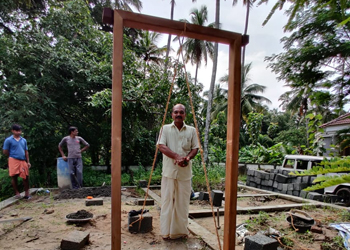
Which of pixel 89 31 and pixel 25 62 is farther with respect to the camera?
pixel 89 31

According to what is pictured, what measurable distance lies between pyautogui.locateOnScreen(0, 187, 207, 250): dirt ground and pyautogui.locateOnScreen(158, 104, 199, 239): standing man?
0.65ft

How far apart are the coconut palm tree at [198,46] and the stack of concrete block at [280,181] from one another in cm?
1025

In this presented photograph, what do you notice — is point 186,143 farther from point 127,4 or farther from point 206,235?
point 127,4

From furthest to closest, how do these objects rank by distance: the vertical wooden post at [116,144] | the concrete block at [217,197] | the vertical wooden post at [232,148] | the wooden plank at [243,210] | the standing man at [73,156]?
the standing man at [73,156] < the concrete block at [217,197] < the wooden plank at [243,210] < the vertical wooden post at [232,148] < the vertical wooden post at [116,144]

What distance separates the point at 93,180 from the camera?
841 centimetres

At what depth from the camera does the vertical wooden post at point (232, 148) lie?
2.11 metres

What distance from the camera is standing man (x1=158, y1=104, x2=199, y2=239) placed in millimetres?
3156

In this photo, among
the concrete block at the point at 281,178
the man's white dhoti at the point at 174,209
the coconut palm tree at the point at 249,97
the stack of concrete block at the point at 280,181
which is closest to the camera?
the man's white dhoti at the point at 174,209

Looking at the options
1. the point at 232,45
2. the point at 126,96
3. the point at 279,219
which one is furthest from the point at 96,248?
the point at 126,96

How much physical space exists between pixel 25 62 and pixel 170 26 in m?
7.22

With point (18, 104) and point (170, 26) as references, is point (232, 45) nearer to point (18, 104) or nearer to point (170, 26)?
point (170, 26)

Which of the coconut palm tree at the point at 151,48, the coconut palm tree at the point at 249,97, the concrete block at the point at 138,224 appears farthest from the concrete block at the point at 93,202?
the coconut palm tree at the point at 249,97

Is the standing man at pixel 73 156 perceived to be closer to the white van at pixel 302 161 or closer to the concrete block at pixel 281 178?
the concrete block at pixel 281 178

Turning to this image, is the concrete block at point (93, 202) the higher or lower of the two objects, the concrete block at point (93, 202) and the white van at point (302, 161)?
the lower
